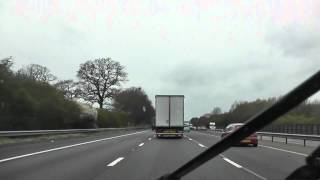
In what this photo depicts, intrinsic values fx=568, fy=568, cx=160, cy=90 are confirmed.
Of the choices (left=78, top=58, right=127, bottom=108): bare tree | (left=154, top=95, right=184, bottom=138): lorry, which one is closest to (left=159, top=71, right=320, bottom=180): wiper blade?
(left=154, top=95, right=184, bottom=138): lorry

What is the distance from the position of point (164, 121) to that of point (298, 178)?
153 ft

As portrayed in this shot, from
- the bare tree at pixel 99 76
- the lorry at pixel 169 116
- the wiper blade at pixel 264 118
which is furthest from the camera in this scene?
the bare tree at pixel 99 76

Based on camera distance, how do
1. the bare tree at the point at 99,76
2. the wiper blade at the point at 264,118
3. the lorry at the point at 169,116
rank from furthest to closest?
1. the bare tree at the point at 99,76
2. the lorry at the point at 169,116
3. the wiper blade at the point at 264,118

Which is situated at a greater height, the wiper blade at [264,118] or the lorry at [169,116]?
the lorry at [169,116]

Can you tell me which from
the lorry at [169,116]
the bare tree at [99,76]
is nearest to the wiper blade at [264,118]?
the lorry at [169,116]

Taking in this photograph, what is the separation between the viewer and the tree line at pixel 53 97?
55688 millimetres

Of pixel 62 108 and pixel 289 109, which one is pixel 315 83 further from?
pixel 62 108

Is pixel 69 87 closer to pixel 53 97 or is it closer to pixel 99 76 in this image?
pixel 99 76

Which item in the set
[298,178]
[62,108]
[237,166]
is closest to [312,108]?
[62,108]

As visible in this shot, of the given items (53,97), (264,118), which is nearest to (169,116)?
(53,97)

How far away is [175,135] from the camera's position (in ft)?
163

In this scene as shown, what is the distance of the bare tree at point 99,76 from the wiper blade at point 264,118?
10571 cm

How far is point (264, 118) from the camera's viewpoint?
281cm

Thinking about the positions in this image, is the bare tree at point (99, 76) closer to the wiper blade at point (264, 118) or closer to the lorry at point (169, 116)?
the lorry at point (169, 116)
